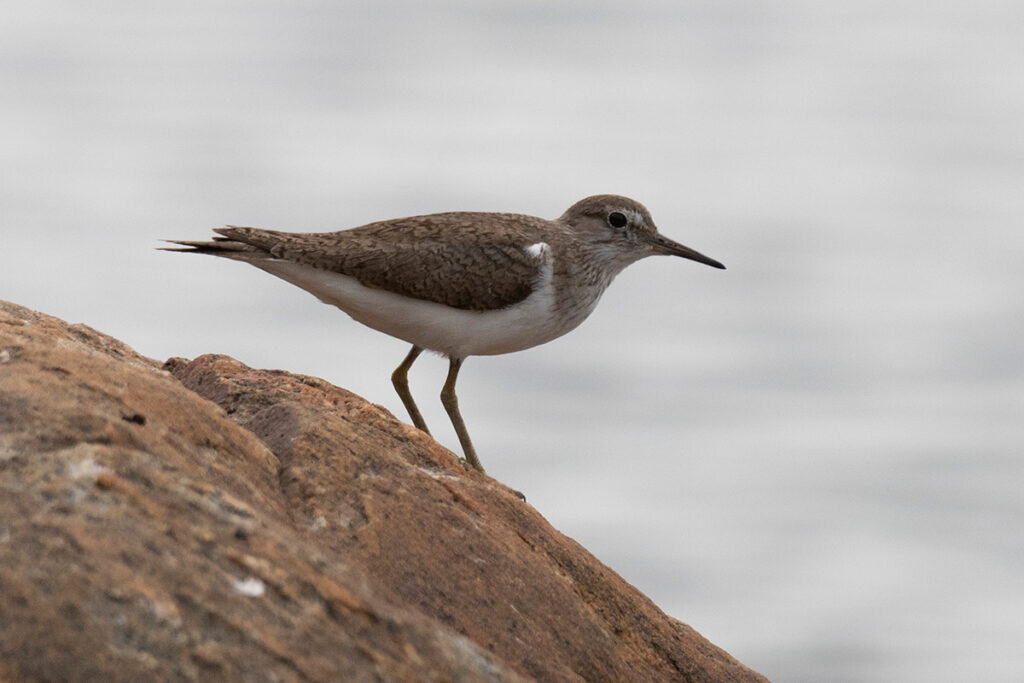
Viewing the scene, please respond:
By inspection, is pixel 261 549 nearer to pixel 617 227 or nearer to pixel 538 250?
pixel 538 250

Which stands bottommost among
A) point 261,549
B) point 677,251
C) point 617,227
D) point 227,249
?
point 261,549

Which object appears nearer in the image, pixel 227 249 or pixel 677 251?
pixel 227 249

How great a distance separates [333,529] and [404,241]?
483cm

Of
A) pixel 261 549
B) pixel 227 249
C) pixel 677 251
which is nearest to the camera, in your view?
pixel 261 549

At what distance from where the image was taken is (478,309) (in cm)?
1104

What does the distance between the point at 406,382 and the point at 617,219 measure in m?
2.73

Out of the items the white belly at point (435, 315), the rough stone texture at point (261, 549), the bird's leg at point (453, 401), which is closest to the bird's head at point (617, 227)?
the white belly at point (435, 315)

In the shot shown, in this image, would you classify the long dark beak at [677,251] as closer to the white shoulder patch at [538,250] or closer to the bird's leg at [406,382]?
the white shoulder patch at [538,250]

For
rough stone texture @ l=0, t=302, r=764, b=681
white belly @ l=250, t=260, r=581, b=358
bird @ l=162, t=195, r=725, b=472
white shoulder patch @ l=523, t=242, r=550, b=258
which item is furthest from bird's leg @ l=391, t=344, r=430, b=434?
rough stone texture @ l=0, t=302, r=764, b=681

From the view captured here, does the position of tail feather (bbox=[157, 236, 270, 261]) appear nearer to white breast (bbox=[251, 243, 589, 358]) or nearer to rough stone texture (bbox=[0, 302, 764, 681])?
white breast (bbox=[251, 243, 589, 358])

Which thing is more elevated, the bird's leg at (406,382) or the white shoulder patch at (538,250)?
the white shoulder patch at (538,250)

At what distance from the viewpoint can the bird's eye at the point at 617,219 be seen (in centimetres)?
1241

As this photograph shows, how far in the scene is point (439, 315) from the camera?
10930 millimetres

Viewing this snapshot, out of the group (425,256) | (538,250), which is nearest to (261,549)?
(425,256)
